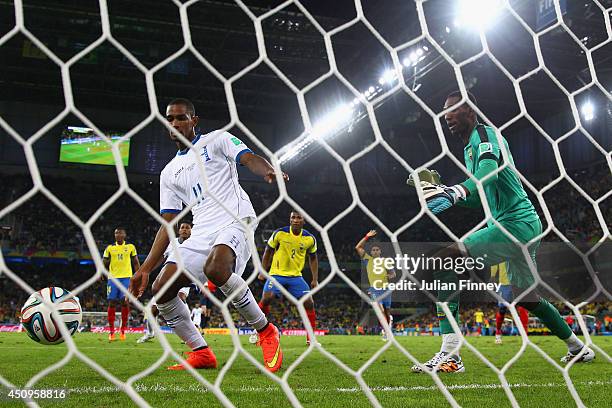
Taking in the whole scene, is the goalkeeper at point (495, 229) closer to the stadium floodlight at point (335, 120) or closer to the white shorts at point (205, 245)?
the white shorts at point (205, 245)

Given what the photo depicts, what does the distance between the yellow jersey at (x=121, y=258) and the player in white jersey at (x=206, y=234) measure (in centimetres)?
513

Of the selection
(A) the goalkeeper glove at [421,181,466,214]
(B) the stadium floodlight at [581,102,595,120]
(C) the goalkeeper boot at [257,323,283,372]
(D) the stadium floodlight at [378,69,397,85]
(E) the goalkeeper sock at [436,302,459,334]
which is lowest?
(C) the goalkeeper boot at [257,323,283,372]

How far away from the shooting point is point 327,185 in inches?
1115

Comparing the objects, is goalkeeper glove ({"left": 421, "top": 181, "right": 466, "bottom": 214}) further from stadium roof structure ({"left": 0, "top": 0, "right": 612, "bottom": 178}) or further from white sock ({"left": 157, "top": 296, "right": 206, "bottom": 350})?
stadium roof structure ({"left": 0, "top": 0, "right": 612, "bottom": 178})

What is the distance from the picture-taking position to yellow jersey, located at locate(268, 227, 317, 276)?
7.37 meters

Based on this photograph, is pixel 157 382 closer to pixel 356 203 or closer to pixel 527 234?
pixel 356 203

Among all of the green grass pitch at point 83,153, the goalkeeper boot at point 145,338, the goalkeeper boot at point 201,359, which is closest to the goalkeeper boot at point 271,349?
the goalkeeper boot at point 201,359

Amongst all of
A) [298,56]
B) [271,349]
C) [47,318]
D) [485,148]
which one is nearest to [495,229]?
[485,148]

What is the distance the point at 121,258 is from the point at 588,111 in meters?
17.4

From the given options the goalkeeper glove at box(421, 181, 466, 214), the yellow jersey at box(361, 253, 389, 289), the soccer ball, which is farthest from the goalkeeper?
the yellow jersey at box(361, 253, 389, 289)

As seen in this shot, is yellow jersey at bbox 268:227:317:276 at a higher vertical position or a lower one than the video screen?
lower

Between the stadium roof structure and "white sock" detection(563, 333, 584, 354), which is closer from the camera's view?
"white sock" detection(563, 333, 584, 354)

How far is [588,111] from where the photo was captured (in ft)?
64.2

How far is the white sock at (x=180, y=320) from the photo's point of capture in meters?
3.79
